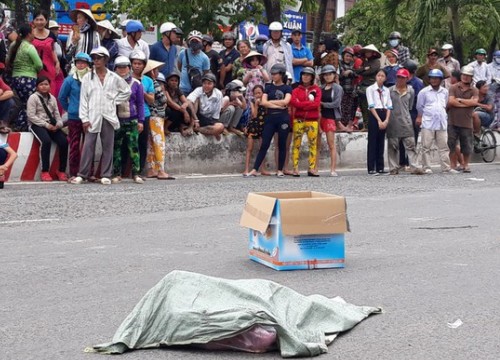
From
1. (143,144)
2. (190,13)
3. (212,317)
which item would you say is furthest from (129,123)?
(212,317)

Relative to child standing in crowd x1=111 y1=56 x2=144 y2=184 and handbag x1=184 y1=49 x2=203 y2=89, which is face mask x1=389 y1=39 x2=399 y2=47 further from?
child standing in crowd x1=111 y1=56 x2=144 y2=184

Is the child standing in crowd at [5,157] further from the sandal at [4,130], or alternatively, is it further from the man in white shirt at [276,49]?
the man in white shirt at [276,49]

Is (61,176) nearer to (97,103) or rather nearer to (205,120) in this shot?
(97,103)

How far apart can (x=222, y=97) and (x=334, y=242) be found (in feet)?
33.8

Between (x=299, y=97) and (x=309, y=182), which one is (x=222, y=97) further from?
(x=309, y=182)

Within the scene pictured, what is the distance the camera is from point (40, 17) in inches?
659

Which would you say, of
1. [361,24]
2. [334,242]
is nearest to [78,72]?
[334,242]

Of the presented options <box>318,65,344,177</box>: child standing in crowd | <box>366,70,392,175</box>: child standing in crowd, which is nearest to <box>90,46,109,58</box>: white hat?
<box>318,65,344,177</box>: child standing in crowd

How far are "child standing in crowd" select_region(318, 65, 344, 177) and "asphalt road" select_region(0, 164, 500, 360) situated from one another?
3.54 meters

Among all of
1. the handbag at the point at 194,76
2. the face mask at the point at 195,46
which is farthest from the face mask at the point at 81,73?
the face mask at the point at 195,46

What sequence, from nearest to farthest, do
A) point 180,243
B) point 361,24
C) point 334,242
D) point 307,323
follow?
point 307,323
point 334,242
point 180,243
point 361,24

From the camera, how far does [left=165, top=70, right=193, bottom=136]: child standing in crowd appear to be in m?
17.4

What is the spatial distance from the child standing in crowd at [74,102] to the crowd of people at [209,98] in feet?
0.05

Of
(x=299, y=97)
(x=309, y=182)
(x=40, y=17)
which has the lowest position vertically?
(x=309, y=182)
